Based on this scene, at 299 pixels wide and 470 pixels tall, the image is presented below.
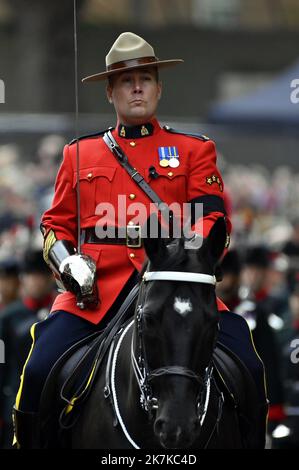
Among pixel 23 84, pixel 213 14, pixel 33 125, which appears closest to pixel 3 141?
pixel 33 125

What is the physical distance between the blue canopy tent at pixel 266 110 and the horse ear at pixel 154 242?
16.0 meters

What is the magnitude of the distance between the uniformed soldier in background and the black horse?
32 cm

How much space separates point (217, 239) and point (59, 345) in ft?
3.61

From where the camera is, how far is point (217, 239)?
7324 millimetres

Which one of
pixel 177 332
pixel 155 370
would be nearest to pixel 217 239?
pixel 177 332

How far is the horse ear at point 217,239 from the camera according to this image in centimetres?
730

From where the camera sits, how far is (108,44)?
3575cm

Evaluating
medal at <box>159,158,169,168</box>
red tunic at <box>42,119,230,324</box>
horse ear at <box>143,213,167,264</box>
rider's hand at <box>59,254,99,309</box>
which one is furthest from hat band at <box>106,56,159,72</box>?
horse ear at <box>143,213,167,264</box>

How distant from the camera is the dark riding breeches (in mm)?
7961

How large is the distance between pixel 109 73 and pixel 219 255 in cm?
132

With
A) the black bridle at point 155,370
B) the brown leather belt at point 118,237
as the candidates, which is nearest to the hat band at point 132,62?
the brown leather belt at point 118,237

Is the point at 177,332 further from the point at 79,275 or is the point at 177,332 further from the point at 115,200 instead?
the point at 115,200

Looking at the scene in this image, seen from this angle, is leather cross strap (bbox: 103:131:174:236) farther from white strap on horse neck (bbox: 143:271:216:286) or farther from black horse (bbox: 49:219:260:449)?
white strap on horse neck (bbox: 143:271:216:286)

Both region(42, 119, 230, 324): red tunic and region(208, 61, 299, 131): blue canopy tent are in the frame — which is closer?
region(42, 119, 230, 324): red tunic
